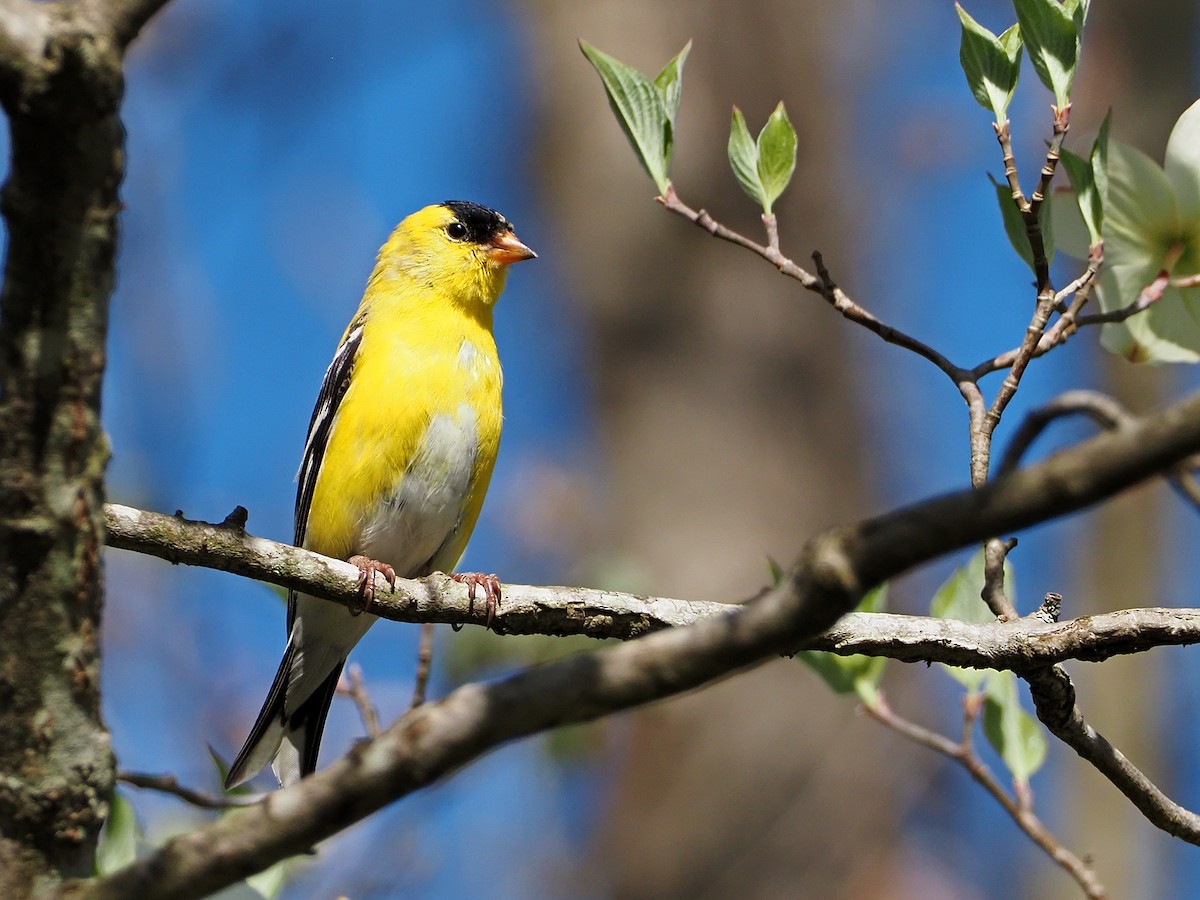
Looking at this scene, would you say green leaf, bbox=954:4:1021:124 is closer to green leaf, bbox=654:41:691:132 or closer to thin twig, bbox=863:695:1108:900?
green leaf, bbox=654:41:691:132

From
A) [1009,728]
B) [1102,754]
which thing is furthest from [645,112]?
[1009,728]

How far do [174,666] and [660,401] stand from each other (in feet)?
11.6

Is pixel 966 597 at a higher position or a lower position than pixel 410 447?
lower

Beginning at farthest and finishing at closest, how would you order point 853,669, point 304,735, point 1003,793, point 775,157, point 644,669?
point 304,735
point 853,669
point 1003,793
point 775,157
point 644,669

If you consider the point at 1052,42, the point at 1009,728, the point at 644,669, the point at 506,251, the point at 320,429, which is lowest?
the point at 644,669

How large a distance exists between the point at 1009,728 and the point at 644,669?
2067 millimetres

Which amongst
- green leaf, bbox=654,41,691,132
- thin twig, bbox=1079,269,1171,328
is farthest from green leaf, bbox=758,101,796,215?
thin twig, bbox=1079,269,1171,328

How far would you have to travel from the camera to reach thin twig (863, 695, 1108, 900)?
2.73m

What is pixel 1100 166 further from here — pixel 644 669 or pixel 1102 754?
pixel 644 669

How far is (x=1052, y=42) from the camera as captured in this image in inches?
92.3

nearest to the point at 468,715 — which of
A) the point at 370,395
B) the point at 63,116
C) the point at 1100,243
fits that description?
the point at 63,116

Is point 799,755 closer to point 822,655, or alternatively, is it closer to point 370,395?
point 370,395

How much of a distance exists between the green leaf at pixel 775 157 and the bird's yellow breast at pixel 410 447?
6.08ft

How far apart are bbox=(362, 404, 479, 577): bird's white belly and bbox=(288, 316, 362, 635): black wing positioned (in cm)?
28
